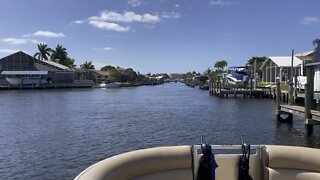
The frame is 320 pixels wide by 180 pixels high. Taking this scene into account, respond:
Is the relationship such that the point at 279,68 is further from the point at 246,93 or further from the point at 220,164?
the point at 220,164

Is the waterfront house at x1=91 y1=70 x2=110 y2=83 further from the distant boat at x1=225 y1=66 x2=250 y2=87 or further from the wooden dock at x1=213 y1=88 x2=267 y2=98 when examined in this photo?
the wooden dock at x1=213 y1=88 x2=267 y2=98

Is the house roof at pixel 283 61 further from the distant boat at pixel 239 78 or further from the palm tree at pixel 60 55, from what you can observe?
the palm tree at pixel 60 55

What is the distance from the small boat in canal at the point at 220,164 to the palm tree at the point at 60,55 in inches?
5836

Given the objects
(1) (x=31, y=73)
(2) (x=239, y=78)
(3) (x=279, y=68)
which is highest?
(1) (x=31, y=73)

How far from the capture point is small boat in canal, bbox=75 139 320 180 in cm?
587

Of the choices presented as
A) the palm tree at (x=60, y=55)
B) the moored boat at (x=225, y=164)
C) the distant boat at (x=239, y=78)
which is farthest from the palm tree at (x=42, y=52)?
the moored boat at (x=225, y=164)

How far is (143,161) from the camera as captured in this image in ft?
19.2

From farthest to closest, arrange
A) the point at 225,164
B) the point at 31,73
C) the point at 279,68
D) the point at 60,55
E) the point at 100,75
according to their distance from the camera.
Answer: the point at 100,75, the point at 60,55, the point at 31,73, the point at 279,68, the point at 225,164

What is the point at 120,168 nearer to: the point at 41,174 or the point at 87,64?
the point at 41,174

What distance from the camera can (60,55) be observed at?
5979 inches

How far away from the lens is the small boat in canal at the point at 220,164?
5871 mm

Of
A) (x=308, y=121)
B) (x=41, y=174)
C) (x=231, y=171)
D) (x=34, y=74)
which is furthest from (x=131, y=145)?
(x=34, y=74)

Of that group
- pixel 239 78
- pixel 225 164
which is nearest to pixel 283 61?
pixel 239 78

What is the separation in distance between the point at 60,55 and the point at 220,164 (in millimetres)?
151029
